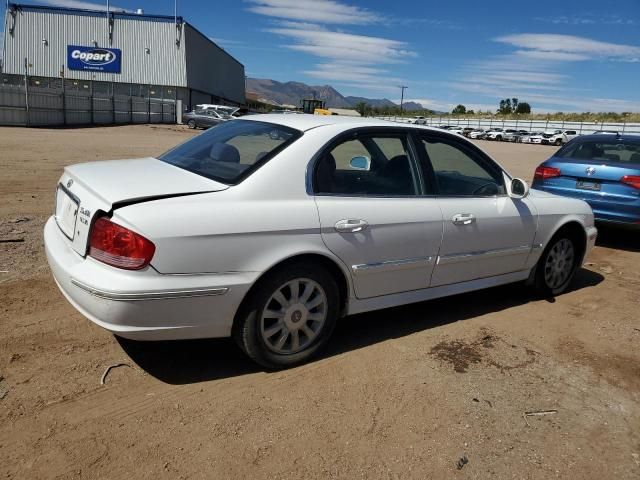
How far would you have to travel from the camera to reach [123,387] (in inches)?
126

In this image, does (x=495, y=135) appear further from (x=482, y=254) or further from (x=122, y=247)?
(x=122, y=247)

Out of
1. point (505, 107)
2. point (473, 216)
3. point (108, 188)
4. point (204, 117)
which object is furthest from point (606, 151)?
point (505, 107)

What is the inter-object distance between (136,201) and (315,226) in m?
1.05

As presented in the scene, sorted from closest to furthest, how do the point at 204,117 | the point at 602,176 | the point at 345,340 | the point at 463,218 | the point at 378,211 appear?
the point at 378,211 → the point at 345,340 → the point at 463,218 → the point at 602,176 → the point at 204,117

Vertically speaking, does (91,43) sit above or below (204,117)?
above

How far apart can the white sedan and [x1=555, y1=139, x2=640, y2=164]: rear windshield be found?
11.7ft

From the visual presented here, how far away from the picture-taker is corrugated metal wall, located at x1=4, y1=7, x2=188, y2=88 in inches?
1852

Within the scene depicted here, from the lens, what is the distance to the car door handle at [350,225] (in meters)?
3.49

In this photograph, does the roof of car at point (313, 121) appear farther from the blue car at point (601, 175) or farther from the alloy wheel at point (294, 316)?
the blue car at point (601, 175)

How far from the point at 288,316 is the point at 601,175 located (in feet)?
18.5

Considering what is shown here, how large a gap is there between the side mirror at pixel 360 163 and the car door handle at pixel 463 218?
747 mm

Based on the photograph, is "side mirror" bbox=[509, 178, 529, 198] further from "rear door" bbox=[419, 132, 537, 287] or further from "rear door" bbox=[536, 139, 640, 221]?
"rear door" bbox=[536, 139, 640, 221]

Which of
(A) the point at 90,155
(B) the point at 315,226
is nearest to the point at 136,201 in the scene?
(B) the point at 315,226

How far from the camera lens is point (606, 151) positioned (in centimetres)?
767
